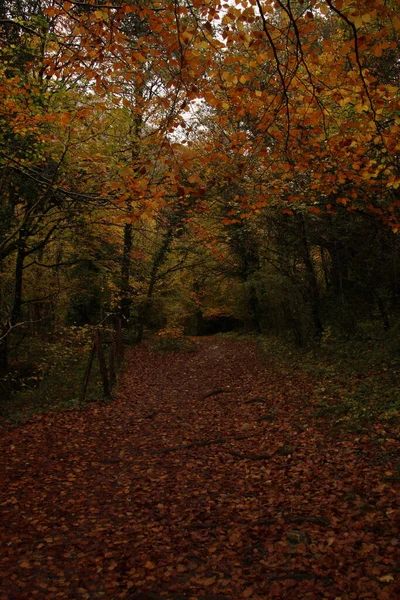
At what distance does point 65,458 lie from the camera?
277 inches

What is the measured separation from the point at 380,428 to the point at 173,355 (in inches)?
498

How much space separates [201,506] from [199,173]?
Result: 9.65 meters

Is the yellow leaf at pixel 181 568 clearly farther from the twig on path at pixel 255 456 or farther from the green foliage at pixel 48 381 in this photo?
the green foliage at pixel 48 381

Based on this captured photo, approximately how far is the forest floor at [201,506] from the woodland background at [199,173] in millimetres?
1740

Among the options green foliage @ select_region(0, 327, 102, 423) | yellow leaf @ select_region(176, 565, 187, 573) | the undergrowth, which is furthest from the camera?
green foliage @ select_region(0, 327, 102, 423)

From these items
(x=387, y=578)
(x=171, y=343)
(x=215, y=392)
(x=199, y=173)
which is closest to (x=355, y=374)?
(x=215, y=392)

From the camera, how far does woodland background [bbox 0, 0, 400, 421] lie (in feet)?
15.2

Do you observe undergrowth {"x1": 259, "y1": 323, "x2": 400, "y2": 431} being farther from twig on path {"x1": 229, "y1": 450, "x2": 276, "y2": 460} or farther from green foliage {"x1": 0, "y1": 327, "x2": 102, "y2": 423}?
green foliage {"x1": 0, "y1": 327, "x2": 102, "y2": 423}

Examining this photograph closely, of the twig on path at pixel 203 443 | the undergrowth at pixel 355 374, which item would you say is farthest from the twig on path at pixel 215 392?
the twig on path at pixel 203 443

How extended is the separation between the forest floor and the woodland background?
5.71 feet

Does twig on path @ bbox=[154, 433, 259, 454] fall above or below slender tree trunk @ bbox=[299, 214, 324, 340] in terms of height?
below

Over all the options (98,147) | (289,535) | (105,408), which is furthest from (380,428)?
(98,147)

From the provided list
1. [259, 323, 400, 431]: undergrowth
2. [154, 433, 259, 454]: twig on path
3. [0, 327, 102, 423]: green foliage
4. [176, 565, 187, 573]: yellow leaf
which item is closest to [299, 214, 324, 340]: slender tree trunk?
[259, 323, 400, 431]: undergrowth

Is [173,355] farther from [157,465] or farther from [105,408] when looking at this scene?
[157,465]
